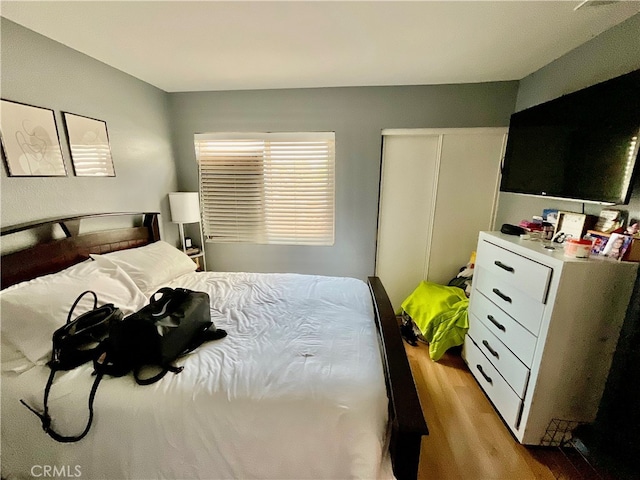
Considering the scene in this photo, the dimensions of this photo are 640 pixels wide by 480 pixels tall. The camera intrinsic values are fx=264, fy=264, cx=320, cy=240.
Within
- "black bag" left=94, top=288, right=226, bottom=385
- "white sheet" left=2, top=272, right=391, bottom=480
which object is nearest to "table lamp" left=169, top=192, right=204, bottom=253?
"black bag" left=94, top=288, right=226, bottom=385

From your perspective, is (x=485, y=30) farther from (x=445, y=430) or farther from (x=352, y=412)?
(x=445, y=430)

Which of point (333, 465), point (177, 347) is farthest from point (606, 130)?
point (177, 347)

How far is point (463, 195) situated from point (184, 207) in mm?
2803

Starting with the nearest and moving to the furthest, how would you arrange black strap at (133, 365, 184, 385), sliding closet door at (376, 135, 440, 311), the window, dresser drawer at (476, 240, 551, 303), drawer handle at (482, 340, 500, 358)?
black strap at (133, 365, 184, 385), dresser drawer at (476, 240, 551, 303), drawer handle at (482, 340, 500, 358), sliding closet door at (376, 135, 440, 311), the window

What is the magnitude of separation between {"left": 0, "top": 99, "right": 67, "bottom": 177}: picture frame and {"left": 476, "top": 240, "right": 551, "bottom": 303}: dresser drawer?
297cm

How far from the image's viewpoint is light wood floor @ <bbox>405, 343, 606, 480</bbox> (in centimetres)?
141

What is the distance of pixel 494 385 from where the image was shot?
1.77m

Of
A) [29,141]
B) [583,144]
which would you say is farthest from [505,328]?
[29,141]

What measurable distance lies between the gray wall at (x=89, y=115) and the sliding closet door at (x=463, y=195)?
9.27ft

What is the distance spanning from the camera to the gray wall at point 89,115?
152 centimetres

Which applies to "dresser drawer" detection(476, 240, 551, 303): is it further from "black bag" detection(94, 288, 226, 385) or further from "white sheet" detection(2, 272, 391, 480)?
"black bag" detection(94, 288, 226, 385)

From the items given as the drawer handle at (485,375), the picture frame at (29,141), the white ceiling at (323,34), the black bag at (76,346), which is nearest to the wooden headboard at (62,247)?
the picture frame at (29,141)

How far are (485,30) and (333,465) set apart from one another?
2354mm

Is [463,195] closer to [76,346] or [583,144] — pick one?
[583,144]
